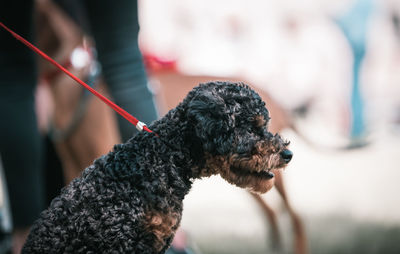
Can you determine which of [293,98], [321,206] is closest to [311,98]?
[293,98]

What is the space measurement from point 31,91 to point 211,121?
0.44m

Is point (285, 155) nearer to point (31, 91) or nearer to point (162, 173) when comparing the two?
point (162, 173)

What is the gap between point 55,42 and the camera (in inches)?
48.3

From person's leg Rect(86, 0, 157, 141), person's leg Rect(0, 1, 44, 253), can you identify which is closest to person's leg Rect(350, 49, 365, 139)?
person's leg Rect(86, 0, 157, 141)

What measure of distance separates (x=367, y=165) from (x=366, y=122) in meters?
0.17

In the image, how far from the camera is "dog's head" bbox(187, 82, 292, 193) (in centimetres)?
64

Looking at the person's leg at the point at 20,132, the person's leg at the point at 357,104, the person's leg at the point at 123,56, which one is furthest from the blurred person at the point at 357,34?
the person's leg at the point at 20,132

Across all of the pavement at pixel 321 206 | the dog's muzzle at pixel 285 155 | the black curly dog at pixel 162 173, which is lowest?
the black curly dog at pixel 162 173

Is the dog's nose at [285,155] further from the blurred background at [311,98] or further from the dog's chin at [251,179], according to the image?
the blurred background at [311,98]

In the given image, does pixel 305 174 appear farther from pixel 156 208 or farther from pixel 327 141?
pixel 156 208

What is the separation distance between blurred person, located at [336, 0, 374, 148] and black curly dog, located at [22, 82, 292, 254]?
916 millimetres

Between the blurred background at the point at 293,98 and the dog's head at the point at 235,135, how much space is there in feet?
1.21

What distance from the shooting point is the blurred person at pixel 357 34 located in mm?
1459

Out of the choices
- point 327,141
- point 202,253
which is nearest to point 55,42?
point 202,253
